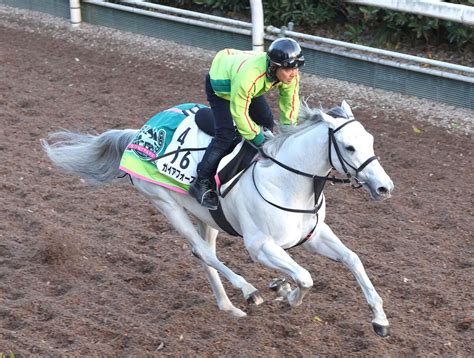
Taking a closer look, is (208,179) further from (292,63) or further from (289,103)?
(292,63)

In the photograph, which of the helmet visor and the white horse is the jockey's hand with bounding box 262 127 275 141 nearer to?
the white horse

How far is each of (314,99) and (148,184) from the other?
4.12 m

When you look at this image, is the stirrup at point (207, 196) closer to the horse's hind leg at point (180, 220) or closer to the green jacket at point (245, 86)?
the horse's hind leg at point (180, 220)

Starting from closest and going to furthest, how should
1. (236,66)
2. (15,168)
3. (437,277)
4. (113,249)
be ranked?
(236,66) → (437,277) → (113,249) → (15,168)

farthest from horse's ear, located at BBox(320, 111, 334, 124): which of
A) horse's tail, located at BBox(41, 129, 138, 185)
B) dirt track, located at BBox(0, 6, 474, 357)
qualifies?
horse's tail, located at BBox(41, 129, 138, 185)

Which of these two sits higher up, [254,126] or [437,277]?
[254,126]

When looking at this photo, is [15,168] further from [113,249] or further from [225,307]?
[225,307]

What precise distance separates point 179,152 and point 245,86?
2.67 feet

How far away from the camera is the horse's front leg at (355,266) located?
5.17 m

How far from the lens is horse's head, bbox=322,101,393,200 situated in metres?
4.70

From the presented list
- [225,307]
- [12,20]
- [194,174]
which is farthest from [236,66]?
[12,20]

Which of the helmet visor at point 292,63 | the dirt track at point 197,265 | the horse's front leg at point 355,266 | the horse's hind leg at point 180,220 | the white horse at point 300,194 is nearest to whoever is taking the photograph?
the white horse at point 300,194

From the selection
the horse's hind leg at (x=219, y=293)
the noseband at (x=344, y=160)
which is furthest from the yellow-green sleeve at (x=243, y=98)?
the horse's hind leg at (x=219, y=293)

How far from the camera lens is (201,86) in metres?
10.2
